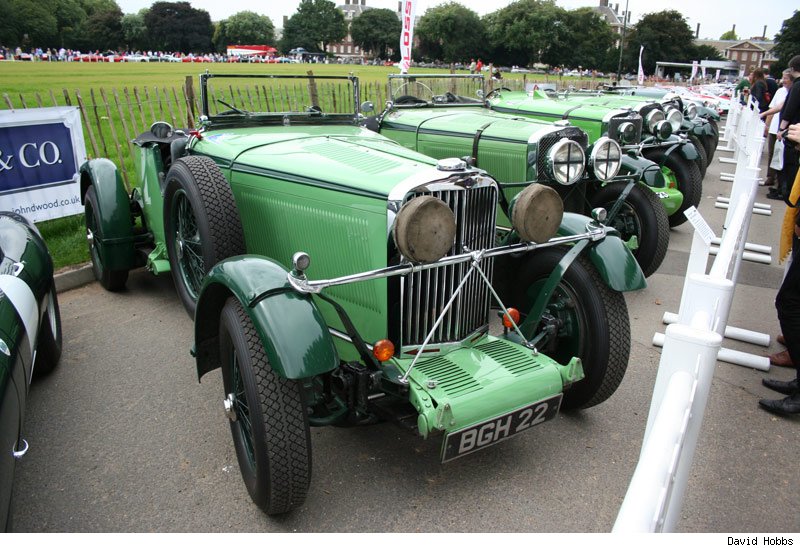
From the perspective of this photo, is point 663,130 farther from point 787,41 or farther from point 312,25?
point 312,25

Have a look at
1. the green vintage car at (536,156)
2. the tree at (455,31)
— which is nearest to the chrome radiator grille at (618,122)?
the green vintage car at (536,156)

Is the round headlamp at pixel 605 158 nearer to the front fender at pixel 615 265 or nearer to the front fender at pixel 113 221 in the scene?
the front fender at pixel 615 265

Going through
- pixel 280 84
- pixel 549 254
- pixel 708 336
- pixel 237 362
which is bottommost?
pixel 237 362

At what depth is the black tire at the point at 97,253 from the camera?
472 cm

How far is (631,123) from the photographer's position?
21.9ft

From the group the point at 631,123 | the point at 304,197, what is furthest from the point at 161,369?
the point at 631,123

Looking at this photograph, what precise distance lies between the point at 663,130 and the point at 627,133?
1.20 meters

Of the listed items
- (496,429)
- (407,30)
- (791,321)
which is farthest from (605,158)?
(407,30)

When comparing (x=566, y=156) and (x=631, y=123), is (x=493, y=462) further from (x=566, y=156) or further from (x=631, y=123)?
(x=631, y=123)

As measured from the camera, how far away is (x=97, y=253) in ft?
16.2

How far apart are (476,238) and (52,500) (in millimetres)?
2260

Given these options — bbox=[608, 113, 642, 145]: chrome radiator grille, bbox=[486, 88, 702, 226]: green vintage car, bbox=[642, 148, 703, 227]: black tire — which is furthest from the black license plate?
bbox=[642, 148, 703, 227]: black tire

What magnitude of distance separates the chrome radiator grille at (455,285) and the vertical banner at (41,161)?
4484 millimetres

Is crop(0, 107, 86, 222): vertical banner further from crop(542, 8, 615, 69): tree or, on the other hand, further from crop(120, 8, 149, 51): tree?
crop(120, 8, 149, 51): tree
